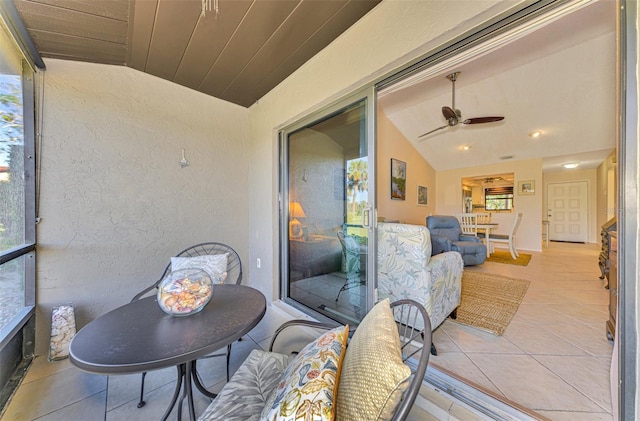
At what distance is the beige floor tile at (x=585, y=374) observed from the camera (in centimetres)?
131

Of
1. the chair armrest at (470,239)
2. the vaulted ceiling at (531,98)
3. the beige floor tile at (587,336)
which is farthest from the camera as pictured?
the chair armrest at (470,239)

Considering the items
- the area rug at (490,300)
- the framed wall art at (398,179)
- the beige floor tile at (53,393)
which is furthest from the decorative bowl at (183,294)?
the framed wall art at (398,179)

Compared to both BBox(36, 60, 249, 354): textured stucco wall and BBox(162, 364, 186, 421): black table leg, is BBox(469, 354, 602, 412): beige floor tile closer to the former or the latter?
BBox(162, 364, 186, 421): black table leg

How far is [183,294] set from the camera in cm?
122

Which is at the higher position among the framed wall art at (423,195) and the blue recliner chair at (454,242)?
the framed wall art at (423,195)

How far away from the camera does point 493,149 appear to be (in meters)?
5.39

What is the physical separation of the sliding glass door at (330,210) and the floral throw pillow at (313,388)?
3.43 ft

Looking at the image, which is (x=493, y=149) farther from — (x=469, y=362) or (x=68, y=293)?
(x=68, y=293)

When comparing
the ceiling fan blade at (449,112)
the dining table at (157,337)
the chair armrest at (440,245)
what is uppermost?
the ceiling fan blade at (449,112)

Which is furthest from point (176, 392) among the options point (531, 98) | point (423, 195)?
point (423, 195)

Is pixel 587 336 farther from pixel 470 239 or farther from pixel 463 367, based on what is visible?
pixel 470 239

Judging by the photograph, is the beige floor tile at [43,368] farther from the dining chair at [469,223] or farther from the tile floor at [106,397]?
the dining chair at [469,223]

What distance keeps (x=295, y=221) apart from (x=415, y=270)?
1.35 meters

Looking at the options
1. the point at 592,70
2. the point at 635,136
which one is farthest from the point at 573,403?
the point at 592,70
